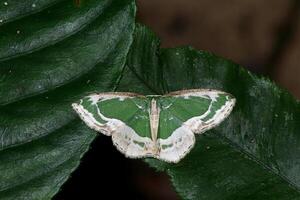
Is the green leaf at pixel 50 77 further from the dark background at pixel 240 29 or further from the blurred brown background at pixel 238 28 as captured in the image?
the blurred brown background at pixel 238 28

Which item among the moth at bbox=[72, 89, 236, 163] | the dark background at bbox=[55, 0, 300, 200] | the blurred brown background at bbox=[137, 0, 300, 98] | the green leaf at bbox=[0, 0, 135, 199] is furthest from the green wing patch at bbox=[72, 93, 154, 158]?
the blurred brown background at bbox=[137, 0, 300, 98]

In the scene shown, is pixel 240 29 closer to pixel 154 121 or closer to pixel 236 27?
pixel 236 27

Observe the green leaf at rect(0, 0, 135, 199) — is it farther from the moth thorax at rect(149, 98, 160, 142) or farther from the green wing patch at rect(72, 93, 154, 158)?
the moth thorax at rect(149, 98, 160, 142)

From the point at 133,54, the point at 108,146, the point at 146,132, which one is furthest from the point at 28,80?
the point at 108,146

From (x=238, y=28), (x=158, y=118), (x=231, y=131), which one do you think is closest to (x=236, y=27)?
(x=238, y=28)

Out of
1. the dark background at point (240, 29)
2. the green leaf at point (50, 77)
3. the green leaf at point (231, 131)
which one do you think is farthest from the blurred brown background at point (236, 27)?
the green leaf at point (50, 77)
